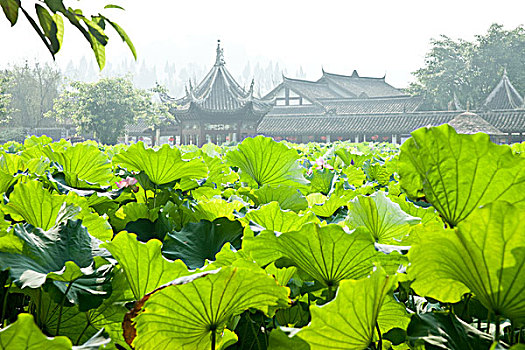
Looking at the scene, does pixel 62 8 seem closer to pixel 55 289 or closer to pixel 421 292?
pixel 55 289

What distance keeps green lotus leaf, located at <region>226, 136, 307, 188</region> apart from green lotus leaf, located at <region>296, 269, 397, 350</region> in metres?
0.82

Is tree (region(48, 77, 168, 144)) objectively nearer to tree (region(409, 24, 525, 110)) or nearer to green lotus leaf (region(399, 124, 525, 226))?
tree (region(409, 24, 525, 110))

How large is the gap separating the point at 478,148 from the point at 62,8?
76cm

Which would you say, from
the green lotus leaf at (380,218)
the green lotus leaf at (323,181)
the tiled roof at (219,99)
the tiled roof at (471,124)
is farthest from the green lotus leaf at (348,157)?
the tiled roof at (219,99)

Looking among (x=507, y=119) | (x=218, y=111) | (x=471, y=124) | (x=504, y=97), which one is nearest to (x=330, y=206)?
(x=471, y=124)

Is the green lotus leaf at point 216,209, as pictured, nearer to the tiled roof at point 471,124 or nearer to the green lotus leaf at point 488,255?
the green lotus leaf at point 488,255

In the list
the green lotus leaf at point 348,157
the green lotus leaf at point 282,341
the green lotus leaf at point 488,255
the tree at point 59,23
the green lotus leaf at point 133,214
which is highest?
the tree at point 59,23

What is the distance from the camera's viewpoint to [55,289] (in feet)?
1.70

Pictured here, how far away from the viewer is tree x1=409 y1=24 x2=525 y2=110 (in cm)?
2934

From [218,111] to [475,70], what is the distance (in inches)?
636

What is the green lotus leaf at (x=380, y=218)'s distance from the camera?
2.35 feet

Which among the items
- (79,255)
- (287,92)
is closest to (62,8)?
(79,255)

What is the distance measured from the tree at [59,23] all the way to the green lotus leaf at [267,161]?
0.35 m

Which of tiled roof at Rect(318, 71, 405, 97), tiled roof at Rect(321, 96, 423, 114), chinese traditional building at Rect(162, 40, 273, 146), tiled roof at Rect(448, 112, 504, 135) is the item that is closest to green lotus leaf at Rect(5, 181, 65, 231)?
tiled roof at Rect(448, 112, 504, 135)
